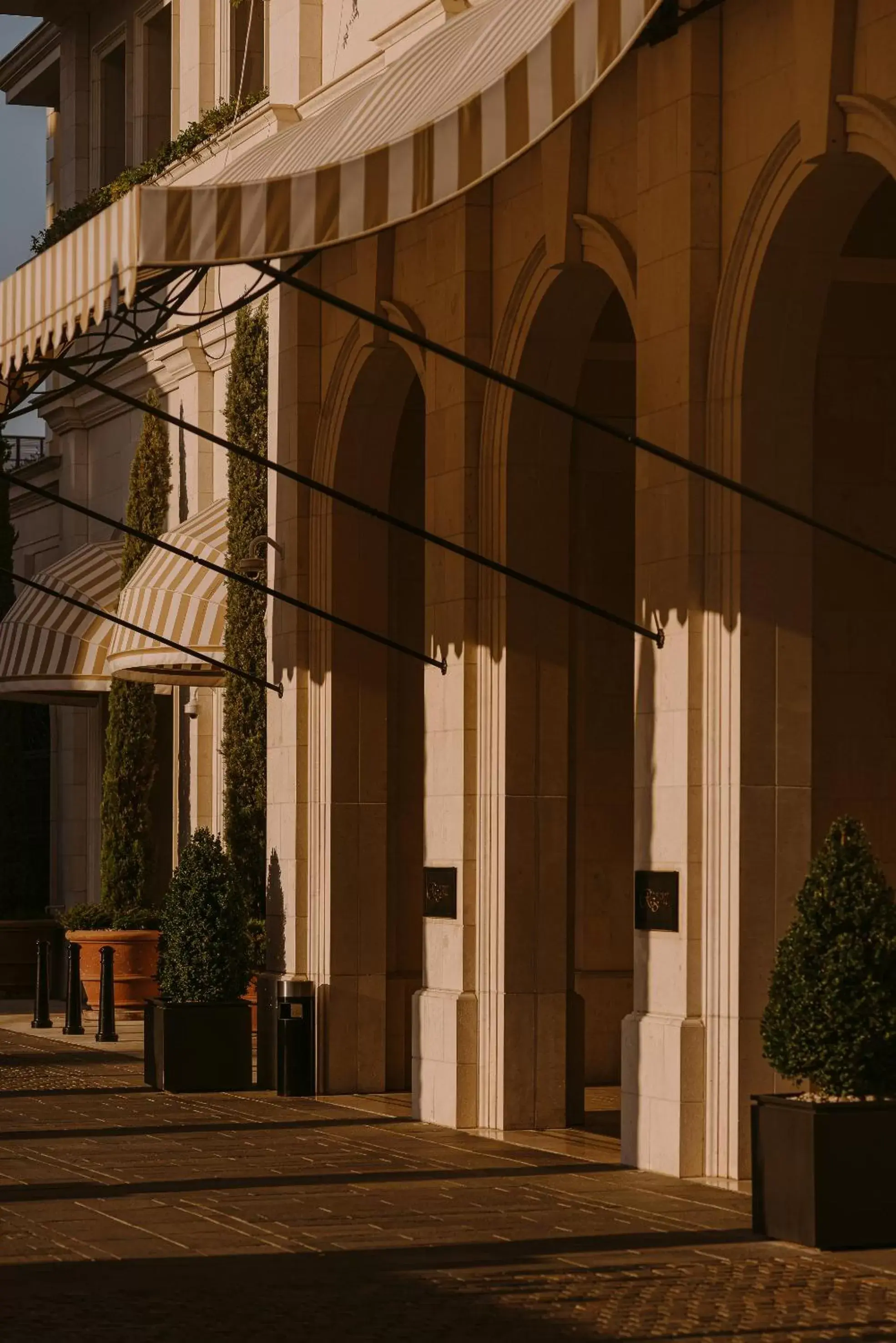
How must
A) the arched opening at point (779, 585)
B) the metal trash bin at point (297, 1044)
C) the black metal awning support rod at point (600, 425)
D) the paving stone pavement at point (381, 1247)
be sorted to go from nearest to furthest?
the paving stone pavement at point (381, 1247) < the black metal awning support rod at point (600, 425) < the arched opening at point (779, 585) < the metal trash bin at point (297, 1044)

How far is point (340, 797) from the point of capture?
20.5m

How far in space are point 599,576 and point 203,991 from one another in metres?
4.83

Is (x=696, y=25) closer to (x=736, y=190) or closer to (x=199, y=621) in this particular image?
(x=736, y=190)

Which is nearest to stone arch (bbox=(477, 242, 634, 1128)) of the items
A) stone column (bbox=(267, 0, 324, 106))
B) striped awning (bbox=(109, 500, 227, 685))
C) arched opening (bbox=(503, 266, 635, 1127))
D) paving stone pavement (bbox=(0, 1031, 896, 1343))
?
arched opening (bbox=(503, 266, 635, 1127))

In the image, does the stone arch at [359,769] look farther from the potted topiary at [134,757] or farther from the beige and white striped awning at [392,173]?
the potted topiary at [134,757]

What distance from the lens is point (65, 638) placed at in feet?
105

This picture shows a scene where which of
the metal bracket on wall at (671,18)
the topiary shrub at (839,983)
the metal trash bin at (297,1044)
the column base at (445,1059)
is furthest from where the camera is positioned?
the metal trash bin at (297,1044)

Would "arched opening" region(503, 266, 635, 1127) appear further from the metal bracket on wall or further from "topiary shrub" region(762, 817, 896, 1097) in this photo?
"topiary shrub" region(762, 817, 896, 1097)

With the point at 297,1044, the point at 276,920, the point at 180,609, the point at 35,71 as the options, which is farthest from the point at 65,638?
the point at 297,1044

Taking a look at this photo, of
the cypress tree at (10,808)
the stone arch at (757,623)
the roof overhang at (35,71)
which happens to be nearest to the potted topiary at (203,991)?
the stone arch at (757,623)

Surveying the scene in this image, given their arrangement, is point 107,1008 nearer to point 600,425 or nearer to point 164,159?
point 164,159

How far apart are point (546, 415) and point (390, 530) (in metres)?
3.57

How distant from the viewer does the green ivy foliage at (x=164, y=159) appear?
91.4 feet

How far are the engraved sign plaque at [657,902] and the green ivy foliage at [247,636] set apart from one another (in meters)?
11.0
